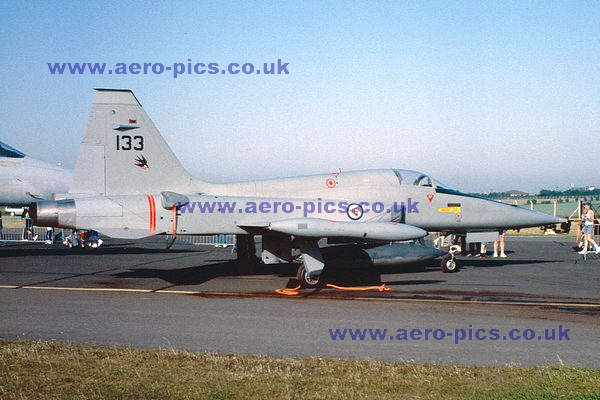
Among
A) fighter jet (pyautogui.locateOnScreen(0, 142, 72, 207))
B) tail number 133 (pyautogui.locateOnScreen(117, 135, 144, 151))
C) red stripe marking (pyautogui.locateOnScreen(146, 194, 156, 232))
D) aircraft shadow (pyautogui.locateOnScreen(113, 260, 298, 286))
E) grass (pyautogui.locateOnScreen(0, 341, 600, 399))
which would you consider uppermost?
tail number 133 (pyautogui.locateOnScreen(117, 135, 144, 151))

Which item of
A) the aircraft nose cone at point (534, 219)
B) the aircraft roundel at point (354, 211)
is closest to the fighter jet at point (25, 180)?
the aircraft roundel at point (354, 211)

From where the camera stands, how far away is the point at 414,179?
15578 mm

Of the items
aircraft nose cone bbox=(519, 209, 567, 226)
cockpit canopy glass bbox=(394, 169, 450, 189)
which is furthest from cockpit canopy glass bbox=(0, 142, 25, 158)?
aircraft nose cone bbox=(519, 209, 567, 226)

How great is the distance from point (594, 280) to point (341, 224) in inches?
273

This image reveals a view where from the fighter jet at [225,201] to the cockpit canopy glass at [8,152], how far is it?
7.09 m

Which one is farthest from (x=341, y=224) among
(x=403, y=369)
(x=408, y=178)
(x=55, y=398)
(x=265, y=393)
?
(x=55, y=398)

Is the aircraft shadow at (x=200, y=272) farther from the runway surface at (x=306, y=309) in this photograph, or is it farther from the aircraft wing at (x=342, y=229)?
the aircraft wing at (x=342, y=229)

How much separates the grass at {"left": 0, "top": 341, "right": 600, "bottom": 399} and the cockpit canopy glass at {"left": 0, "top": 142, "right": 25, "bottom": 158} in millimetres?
13589

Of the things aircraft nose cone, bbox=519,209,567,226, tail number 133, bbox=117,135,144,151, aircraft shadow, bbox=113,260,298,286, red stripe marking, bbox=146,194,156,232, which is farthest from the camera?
aircraft nose cone, bbox=519,209,567,226

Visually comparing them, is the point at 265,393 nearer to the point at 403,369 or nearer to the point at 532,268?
the point at 403,369

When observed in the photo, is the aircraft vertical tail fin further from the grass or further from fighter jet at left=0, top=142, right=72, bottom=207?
the grass

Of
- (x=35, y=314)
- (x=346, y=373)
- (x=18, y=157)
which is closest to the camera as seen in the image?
(x=346, y=373)

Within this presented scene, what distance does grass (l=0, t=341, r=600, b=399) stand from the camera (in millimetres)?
5801

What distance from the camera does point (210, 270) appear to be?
17.1 meters
